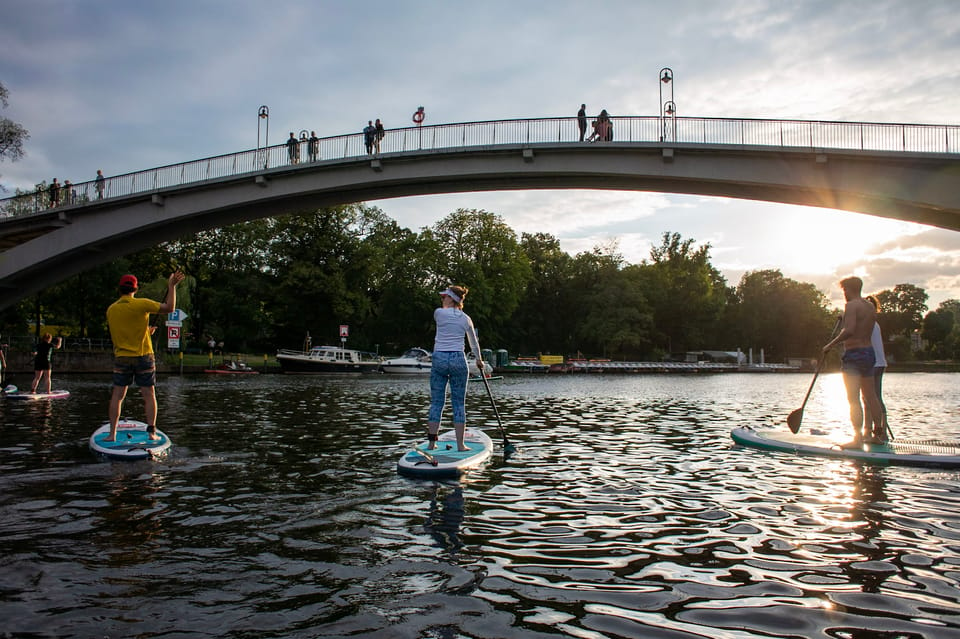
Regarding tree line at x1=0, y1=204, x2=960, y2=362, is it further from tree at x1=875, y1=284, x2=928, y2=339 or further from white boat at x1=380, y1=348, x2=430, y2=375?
tree at x1=875, y1=284, x2=928, y2=339

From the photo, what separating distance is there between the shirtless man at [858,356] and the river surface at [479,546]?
1.45 meters

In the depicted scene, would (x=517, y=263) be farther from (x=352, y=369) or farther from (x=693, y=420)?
Answer: (x=693, y=420)

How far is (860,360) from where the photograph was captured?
1039 cm

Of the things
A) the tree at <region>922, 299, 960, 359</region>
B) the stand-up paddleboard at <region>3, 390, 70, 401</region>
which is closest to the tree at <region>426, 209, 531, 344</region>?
the stand-up paddleboard at <region>3, 390, 70, 401</region>

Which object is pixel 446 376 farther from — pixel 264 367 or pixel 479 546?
pixel 264 367

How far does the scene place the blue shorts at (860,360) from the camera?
10352 mm

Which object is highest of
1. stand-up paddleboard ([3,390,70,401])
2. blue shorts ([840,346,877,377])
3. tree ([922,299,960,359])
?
tree ([922,299,960,359])

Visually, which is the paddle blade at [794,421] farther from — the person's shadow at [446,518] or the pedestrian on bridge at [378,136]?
the pedestrian on bridge at [378,136]

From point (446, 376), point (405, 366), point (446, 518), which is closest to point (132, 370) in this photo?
point (446, 376)

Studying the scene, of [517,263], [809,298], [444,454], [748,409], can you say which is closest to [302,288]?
[517,263]

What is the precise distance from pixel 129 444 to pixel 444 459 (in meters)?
4.71

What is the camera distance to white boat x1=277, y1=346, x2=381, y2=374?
178 ft

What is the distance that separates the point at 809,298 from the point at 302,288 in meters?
83.6

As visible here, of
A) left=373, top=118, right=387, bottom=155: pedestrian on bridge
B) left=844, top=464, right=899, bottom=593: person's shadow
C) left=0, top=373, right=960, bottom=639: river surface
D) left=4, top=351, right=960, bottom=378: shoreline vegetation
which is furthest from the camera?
left=4, top=351, right=960, bottom=378: shoreline vegetation
